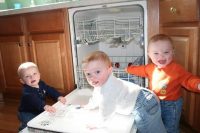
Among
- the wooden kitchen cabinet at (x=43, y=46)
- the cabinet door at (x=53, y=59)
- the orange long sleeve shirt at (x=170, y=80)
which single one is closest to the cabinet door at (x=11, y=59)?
the wooden kitchen cabinet at (x=43, y=46)

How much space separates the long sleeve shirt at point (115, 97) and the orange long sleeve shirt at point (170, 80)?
7.1 inches

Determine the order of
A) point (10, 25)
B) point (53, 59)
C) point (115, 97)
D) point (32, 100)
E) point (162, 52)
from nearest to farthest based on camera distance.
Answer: point (115, 97) → point (162, 52) → point (32, 100) → point (53, 59) → point (10, 25)

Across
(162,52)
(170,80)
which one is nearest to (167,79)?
(170,80)

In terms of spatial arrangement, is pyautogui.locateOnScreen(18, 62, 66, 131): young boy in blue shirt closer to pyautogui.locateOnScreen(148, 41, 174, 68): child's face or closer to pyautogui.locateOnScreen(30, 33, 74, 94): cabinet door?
pyautogui.locateOnScreen(30, 33, 74, 94): cabinet door

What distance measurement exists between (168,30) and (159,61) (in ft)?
0.76

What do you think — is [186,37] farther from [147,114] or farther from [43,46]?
[43,46]

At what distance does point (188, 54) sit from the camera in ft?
3.87

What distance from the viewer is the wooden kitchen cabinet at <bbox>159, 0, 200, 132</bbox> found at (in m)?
1.11

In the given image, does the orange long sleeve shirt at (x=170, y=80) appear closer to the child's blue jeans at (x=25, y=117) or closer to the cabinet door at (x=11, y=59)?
the child's blue jeans at (x=25, y=117)

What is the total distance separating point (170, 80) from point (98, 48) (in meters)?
0.88

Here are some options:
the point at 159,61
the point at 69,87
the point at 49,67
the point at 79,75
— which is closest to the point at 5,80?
the point at 49,67

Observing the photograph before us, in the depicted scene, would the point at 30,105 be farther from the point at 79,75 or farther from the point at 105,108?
the point at 105,108

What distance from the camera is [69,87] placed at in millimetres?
1663

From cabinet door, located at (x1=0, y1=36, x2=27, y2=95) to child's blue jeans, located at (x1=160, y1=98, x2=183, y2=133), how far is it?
119cm
